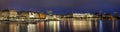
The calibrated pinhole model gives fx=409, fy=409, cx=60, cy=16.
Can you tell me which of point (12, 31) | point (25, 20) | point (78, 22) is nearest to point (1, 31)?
point (12, 31)

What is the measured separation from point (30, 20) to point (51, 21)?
519 inches

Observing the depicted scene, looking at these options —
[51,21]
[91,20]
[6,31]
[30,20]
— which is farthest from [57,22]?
[6,31]

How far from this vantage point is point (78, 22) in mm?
88188

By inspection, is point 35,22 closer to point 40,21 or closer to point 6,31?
point 40,21

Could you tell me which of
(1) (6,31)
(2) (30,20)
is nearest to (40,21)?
(2) (30,20)

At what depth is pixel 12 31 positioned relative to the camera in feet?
140

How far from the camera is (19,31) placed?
42.3 meters

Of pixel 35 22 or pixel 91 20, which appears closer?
pixel 35 22

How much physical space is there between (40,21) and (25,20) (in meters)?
4.50

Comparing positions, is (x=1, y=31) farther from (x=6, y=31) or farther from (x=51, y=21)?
(x=51, y=21)

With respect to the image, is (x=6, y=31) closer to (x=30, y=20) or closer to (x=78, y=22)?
(x=30, y=20)

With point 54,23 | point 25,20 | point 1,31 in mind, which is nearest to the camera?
point 1,31

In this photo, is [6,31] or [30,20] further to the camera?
[30,20]

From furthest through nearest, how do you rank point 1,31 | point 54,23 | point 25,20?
point 54,23, point 25,20, point 1,31
